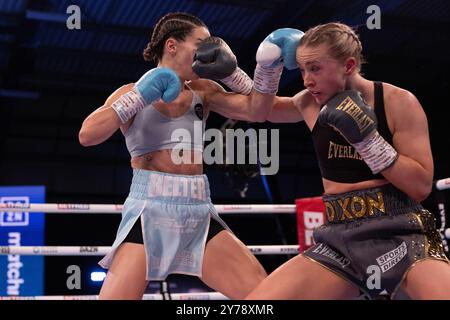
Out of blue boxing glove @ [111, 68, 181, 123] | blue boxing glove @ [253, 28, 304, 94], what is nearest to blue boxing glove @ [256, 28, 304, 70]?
blue boxing glove @ [253, 28, 304, 94]

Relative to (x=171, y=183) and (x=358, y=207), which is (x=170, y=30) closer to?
(x=171, y=183)

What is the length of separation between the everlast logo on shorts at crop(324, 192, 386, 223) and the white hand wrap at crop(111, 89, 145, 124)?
0.79 m

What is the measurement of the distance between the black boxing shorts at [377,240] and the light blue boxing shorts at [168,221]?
505 mm

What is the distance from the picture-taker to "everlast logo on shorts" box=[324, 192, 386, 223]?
2.05 metres

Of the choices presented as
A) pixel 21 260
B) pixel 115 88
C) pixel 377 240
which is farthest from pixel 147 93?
pixel 115 88

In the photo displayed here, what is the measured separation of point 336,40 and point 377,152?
0.40 m

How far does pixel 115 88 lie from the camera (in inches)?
365

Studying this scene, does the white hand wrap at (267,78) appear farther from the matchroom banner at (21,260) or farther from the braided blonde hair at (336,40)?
the matchroom banner at (21,260)

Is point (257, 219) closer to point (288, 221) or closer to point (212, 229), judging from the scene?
point (288, 221)

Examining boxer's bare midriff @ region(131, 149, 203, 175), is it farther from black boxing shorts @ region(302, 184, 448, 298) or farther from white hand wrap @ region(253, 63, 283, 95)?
black boxing shorts @ region(302, 184, 448, 298)

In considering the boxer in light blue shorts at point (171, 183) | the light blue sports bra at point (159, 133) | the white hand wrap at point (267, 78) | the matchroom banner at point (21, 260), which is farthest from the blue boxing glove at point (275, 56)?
the matchroom banner at point (21, 260)

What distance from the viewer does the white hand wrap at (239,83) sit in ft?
8.66

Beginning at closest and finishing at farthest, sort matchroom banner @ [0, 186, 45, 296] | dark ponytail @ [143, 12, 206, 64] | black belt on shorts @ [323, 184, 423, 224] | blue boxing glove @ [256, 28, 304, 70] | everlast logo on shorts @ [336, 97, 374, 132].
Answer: everlast logo on shorts @ [336, 97, 374, 132]
black belt on shorts @ [323, 184, 423, 224]
blue boxing glove @ [256, 28, 304, 70]
dark ponytail @ [143, 12, 206, 64]
matchroom banner @ [0, 186, 45, 296]
